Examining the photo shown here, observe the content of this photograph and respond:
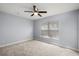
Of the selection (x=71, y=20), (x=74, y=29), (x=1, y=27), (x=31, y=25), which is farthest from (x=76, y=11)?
(x=1, y=27)

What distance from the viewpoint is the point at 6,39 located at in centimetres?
356

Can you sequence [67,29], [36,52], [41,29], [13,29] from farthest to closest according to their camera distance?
[41,29] < [13,29] < [67,29] < [36,52]

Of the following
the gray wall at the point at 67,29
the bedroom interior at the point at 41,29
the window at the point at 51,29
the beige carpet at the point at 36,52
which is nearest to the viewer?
the beige carpet at the point at 36,52

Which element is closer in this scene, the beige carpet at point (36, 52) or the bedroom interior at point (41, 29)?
the beige carpet at point (36, 52)

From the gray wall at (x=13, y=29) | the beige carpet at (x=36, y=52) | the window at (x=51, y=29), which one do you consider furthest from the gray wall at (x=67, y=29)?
the gray wall at (x=13, y=29)

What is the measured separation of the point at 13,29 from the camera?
12.9 ft

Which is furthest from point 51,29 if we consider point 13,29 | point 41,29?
point 13,29

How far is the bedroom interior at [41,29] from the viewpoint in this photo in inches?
99.1

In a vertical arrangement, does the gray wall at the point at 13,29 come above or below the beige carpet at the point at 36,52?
above

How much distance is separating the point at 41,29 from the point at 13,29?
6.97ft

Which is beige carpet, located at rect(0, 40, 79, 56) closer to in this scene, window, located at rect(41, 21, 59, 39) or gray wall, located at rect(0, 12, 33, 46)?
gray wall, located at rect(0, 12, 33, 46)

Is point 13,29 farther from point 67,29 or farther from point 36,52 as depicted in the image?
point 67,29

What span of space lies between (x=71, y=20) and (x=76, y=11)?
47 centimetres

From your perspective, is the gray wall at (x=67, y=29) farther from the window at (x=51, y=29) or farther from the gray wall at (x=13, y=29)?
the gray wall at (x=13, y=29)
